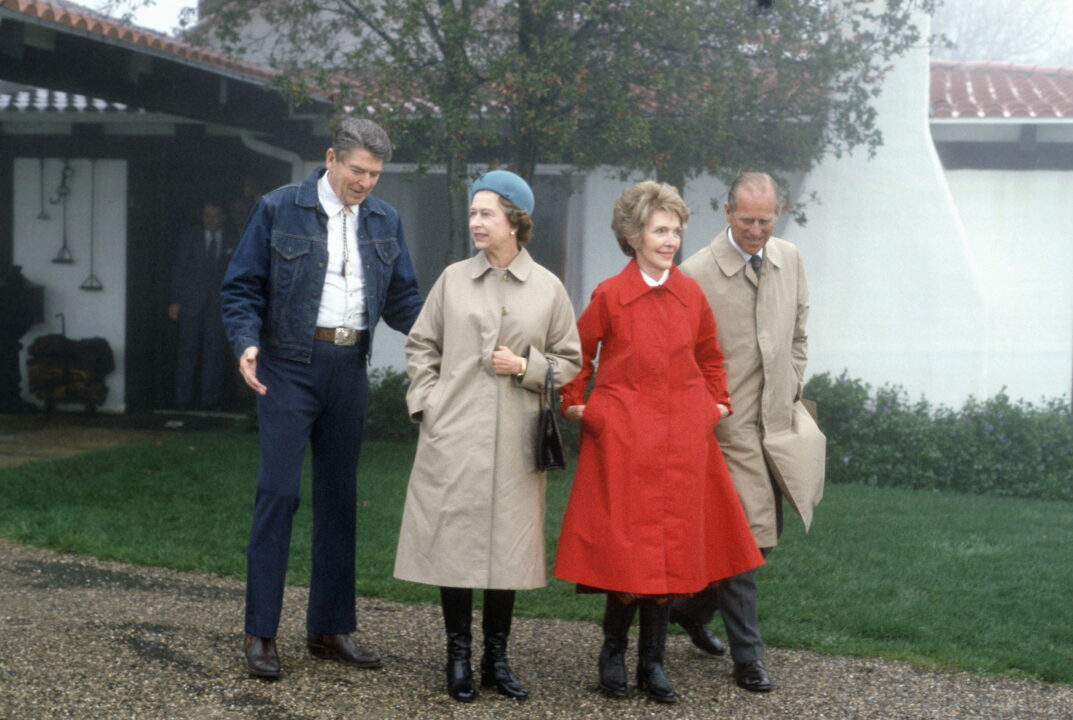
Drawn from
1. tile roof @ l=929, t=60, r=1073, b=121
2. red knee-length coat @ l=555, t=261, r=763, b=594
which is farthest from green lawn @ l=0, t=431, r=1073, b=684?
tile roof @ l=929, t=60, r=1073, b=121

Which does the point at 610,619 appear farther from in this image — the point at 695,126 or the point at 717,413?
the point at 695,126

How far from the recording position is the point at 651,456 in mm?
3895

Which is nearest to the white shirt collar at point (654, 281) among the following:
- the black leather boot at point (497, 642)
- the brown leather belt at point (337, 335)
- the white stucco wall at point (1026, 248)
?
the brown leather belt at point (337, 335)

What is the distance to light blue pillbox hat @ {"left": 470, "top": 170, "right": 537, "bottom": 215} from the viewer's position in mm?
3936

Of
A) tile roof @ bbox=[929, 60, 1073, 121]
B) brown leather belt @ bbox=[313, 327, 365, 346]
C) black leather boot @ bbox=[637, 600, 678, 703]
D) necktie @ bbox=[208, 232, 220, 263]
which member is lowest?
black leather boot @ bbox=[637, 600, 678, 703]

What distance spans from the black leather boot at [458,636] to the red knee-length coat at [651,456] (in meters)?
0.33

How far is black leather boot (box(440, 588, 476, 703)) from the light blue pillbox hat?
1254 mm

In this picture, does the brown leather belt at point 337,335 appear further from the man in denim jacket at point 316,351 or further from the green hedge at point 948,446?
the green hedge at point 948,446

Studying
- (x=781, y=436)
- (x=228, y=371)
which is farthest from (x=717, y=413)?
(x=228, y=371)

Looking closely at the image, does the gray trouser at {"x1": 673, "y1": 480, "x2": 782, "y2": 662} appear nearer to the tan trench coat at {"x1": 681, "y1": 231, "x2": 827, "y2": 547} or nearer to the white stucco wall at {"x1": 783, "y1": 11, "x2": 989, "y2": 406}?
the tan trench coat at {"x1": 681, "y1": 231, "x2": 827, "y2": 547}

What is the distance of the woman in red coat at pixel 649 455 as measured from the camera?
12.7 ft

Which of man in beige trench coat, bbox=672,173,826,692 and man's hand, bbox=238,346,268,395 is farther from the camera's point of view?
man in beige trench coat, bbox=672,173,826,692

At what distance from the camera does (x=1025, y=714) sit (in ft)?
13.2

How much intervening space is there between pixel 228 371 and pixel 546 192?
3574 millimetres
